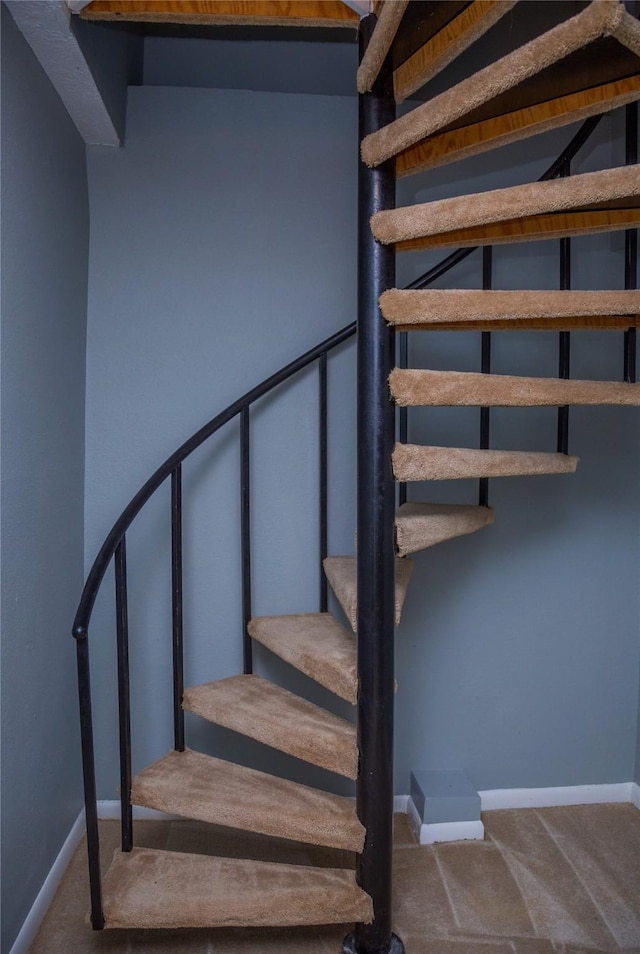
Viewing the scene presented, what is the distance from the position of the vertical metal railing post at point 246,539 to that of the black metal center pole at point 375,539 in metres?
0.61

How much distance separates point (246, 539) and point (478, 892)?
50.0 inches

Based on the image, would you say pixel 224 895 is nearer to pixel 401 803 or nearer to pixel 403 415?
pixel 401 803

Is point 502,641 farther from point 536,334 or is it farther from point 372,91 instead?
point 372,91

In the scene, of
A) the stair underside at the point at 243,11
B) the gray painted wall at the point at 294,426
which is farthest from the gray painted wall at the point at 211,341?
the stair underside at the point at 243,11

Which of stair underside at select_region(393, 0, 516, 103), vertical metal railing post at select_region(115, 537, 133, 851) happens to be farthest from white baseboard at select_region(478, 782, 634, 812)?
stair underside at select_region(393, 0, 516, 103)

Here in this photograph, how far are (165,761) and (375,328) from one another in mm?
1374

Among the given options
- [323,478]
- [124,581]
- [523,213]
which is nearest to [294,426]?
[323,478]

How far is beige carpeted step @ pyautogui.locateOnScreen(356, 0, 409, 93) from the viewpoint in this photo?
1.31m

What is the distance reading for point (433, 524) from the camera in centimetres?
173

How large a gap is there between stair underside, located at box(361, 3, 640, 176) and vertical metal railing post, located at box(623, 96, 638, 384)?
25cm

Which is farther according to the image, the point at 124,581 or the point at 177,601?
the point at 177,601

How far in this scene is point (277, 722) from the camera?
1848mm

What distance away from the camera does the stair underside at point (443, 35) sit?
1.26 meters

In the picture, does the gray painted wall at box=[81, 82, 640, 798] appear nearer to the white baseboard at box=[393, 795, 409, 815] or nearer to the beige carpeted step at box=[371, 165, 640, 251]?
the white baseboard at box=[393, 795, 409, 815]
